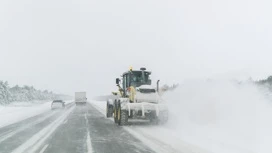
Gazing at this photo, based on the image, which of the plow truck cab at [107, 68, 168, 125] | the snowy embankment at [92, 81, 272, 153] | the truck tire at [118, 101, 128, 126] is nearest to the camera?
the snowy embankment at [92, 81, 272, 153]

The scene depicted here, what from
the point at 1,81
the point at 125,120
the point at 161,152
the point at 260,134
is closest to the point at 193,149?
the point at 161,152

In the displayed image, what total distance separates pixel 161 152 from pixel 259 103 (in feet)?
27.4

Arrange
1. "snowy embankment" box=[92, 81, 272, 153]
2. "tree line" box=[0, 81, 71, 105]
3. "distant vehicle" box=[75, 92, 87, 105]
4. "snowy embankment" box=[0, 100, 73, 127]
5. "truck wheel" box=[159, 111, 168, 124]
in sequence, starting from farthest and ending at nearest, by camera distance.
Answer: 1. "distant vehicle" box=[75, 92, 87, 105]
2. "tree line" box=[0, 81, 71, 105]
3. "snowy embankment" box=[0, 100, 73, 127]
4. "truck wheel" box=[159, 111, 168, 124]
5. "snowy embankment" box=[92, 81, 272, 153]

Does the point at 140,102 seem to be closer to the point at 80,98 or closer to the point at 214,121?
the point at 214,121

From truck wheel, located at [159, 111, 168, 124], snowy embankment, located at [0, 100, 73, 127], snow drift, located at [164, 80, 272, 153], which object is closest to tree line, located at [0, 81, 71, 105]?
snowy embankment, located at [0, 100, 73, 127]

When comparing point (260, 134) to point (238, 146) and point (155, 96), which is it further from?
point (155, 96)

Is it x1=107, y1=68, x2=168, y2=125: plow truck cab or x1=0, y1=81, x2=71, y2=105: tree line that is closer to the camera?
x1=107, y1=68, x2=168, y2=125: plow truck cab

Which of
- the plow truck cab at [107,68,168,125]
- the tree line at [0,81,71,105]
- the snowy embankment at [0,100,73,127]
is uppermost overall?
the tree line at [0,81,71,105]

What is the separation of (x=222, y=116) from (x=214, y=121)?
44 cm

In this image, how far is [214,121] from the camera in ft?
54.4

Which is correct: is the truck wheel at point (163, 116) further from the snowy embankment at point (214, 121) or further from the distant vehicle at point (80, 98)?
the distant vehicle at point (80, 98)

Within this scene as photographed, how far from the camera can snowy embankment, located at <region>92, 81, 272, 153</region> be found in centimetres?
1058

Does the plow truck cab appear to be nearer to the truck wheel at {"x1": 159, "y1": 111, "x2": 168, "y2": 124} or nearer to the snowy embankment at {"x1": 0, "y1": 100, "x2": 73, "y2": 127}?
the truck wheel at {"x1": 159, "y1": 111, "x2": 168, "y2": 124}

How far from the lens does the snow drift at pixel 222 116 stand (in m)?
11.0
